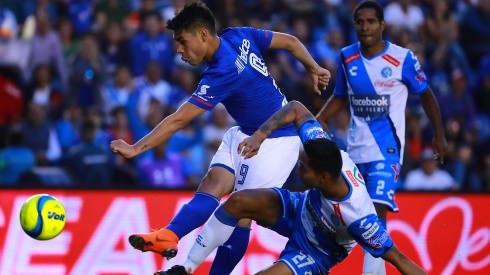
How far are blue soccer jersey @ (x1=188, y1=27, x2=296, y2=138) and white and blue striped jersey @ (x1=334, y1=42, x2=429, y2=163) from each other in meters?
0.75

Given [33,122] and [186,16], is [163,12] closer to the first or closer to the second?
[33,122]

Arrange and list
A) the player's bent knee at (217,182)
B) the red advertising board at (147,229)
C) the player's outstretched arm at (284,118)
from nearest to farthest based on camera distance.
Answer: the player's outstretched arm at (284,118)
the player's bent knee at (217,182)
the red advertising board at (147,229)

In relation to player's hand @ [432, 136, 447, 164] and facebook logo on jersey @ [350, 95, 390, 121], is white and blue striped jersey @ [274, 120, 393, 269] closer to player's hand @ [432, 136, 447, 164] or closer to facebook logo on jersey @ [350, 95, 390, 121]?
facebook logo on jersey @ [350, 95, 390, 121]

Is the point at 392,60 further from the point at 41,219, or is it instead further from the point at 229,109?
the point at 41,219

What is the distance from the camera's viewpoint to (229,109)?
970cm

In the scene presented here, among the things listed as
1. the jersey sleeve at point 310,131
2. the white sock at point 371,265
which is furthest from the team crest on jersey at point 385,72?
the white sock at point 371,265

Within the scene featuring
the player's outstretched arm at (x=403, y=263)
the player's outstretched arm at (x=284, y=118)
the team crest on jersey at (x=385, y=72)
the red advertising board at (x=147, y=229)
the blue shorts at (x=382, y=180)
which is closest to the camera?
the player's outstretched arm at (x=403, y=263)

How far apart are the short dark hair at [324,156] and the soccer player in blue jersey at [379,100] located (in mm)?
1461

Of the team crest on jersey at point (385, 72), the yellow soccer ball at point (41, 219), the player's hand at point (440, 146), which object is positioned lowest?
the player's hand at point (440, 146)

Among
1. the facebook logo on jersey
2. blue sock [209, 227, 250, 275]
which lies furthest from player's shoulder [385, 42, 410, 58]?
blue sock [209, 227, 250, 275]

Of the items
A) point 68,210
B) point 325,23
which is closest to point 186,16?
point 68,210

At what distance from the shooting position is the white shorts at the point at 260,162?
9555mm

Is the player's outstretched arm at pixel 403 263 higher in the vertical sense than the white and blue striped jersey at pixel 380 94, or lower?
lower

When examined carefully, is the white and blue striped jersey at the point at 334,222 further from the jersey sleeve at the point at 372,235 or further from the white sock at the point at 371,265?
the white sock at the point at 371,265
